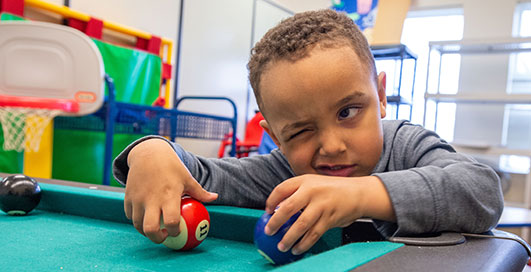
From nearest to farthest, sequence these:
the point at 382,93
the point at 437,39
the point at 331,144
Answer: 1. the point at 331,144
2. the point at 382,93
3. the point at 437,39

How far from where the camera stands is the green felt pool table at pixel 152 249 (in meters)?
0.51

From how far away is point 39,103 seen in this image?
2.48 metres

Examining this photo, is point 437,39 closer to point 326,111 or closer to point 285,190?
point 326,111

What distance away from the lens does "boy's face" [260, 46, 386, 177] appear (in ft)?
2.68

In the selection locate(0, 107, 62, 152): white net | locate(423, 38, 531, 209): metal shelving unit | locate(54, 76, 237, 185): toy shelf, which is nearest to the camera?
locate(0, 107, 62, 152): white net

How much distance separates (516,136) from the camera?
486cm

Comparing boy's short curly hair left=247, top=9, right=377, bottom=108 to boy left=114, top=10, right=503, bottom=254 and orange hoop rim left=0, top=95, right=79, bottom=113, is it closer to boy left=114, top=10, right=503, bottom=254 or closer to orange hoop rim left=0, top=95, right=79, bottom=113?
boy left=114, top=10, right=503, bottom=254

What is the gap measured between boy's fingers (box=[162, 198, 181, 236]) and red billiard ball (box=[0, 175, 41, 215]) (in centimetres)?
52

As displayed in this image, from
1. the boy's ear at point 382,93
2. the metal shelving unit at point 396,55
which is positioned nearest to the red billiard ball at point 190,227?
the boy's ear at point 382,93

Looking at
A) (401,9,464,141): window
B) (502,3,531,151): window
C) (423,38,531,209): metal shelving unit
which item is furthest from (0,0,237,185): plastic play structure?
(502,3,531,151): window

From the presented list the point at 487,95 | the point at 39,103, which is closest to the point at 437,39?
the point at 487,95

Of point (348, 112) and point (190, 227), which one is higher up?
point (348, 112)

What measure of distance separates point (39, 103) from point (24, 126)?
340mm

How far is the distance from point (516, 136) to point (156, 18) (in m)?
4.24
